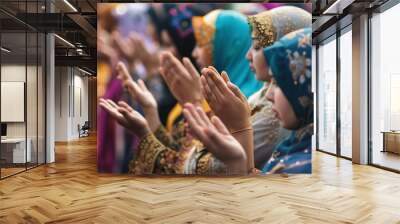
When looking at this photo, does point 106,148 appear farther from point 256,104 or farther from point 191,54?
point 256,104

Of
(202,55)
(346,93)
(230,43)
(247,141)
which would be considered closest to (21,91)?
(202,55)

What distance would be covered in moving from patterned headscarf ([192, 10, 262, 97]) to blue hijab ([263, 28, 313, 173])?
1.38ft

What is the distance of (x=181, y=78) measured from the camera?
260 inches

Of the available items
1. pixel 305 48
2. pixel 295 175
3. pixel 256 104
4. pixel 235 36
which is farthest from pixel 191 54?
pixel 295 175

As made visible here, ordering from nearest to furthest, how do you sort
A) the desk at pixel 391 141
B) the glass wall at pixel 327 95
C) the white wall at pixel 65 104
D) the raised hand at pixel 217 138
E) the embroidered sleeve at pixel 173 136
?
the raised hand at pixel 217 138 < the embroidered sleeve at pixel 173 136 < the desk at pixel 391 141 < the glass wall at pixel 327 95 < the white wall at pixel 65 104

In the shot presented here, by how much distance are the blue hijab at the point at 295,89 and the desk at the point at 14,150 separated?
4.51 metres

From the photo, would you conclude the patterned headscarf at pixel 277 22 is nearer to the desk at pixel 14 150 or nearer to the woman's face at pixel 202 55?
the woman's face at pixel 202 55

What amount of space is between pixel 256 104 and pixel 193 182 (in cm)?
169

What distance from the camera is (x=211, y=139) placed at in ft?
21.4

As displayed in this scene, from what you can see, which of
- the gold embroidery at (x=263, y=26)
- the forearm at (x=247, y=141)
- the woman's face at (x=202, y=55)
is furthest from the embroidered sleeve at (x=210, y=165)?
the gold embroidery at (x=263, y=26)

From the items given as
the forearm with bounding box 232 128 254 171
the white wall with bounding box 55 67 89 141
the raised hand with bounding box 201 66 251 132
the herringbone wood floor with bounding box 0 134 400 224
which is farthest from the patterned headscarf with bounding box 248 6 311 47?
the white wall with bounding box 55 67 89 141

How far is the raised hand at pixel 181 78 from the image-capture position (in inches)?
259

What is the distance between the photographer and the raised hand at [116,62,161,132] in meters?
6.64

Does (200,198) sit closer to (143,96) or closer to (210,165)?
(210,165)
